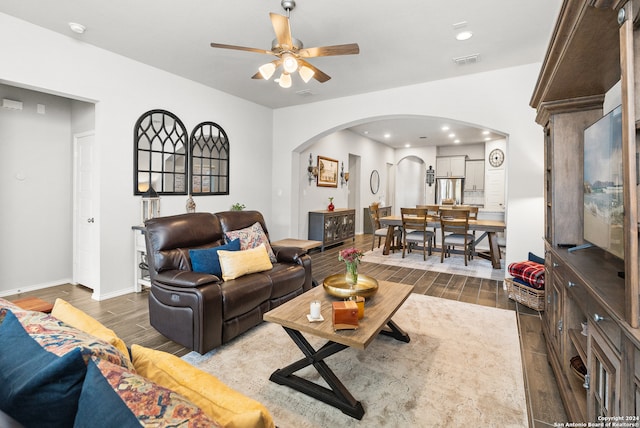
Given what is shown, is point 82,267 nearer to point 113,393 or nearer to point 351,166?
point 113,393

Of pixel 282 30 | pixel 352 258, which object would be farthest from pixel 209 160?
pixel 352 258

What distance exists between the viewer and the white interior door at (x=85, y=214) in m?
3.78

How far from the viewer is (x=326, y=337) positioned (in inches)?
69.1

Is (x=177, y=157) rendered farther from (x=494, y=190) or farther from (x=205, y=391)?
(x=494, y=190)

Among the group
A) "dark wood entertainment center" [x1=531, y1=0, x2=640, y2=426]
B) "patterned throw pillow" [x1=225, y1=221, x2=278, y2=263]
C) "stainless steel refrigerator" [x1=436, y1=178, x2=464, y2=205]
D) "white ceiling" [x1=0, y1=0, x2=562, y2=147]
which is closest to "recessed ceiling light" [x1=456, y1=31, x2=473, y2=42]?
"white ceiling" [x1=0, y1=0, x2=562, y2=147]

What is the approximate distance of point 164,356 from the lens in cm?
93

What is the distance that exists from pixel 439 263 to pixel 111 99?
5.36 m

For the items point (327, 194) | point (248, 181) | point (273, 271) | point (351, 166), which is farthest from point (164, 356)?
point (351, 166)

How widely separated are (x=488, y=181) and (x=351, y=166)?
379 centimetres

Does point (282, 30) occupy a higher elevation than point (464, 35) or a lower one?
lower

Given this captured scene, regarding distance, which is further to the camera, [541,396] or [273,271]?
[273,271]

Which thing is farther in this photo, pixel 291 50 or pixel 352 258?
pixel 291 50

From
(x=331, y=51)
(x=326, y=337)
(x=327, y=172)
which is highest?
(x=331, y=51)

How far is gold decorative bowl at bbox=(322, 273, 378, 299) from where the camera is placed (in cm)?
225
